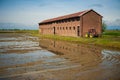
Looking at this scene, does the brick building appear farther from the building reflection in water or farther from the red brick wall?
the building reflection in water

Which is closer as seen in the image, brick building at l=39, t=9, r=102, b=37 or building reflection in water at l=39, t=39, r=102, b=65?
building reflection in water at l=39, t=39, r=102, b=65

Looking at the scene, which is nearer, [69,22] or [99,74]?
[99,74]

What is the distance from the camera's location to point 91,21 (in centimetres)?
3841

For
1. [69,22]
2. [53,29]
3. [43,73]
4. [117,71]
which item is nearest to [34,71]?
[43,73]

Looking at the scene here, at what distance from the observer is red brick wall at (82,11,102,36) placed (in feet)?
124

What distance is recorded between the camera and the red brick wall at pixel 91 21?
37.9m

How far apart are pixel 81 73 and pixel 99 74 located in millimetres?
1064

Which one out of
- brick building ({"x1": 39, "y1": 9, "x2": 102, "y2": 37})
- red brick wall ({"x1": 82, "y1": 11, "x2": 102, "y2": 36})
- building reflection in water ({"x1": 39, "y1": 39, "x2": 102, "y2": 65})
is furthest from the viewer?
red brick wall ({"x1": 82, "y1": 11, "x2": 102, "y2": 36})

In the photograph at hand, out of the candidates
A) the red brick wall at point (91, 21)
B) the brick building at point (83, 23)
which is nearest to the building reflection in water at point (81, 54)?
the brick building at point (83, 23)

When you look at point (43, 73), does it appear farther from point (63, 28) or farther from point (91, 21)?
point (63, 28)

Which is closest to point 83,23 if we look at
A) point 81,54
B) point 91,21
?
point 91,21

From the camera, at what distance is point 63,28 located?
47.4 meters

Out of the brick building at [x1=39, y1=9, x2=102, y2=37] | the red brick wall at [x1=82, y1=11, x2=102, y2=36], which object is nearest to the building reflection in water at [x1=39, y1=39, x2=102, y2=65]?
the brick building at [x1=39, y1=9, x2=102, y2=37]

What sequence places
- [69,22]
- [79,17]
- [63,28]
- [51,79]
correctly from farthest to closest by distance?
[63,28]
[69,22]
[79,17]
[51,79]
